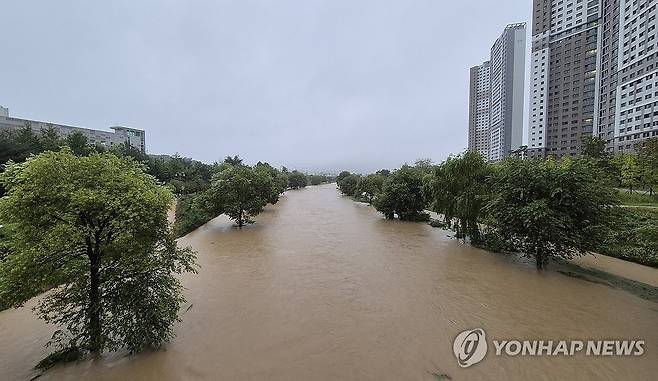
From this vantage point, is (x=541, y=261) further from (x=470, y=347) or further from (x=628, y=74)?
(x=628, y=74)

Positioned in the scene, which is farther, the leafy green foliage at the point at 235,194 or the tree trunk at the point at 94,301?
the leafy green foliage at the point at 235,194

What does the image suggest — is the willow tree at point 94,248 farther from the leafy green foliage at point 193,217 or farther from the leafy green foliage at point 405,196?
the leafy green foliage at point 405,196

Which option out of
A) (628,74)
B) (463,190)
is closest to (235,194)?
(463,190)

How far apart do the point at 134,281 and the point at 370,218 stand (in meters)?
24.3

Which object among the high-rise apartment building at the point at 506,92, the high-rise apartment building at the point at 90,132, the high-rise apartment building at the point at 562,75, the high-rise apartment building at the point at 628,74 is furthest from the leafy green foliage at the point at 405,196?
the high-rise apartment building at the point at 506,92

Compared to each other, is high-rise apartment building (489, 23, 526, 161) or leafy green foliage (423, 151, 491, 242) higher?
high-rise apartment building (489, 23, 526, 161)

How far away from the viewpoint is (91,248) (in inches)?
224

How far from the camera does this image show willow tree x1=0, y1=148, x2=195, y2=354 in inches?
203

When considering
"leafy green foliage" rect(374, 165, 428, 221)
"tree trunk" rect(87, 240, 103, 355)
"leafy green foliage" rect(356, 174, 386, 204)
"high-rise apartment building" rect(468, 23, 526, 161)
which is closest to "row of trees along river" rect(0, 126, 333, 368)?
"tree trunk" rect(87, 240, 103, 355)

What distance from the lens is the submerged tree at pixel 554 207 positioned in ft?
34.3

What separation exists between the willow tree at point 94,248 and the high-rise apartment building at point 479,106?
4222 inches

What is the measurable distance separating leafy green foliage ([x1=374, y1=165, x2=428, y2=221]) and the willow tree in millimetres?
21331

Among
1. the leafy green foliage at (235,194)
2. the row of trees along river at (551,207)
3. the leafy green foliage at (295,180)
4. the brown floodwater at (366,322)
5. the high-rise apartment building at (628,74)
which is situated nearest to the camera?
the brown floodwater at (366,322)

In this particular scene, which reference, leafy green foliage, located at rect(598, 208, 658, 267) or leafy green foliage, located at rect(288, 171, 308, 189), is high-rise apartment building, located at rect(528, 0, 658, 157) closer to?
leafy green foliage, located at rect(598, 208, 658, 267)
